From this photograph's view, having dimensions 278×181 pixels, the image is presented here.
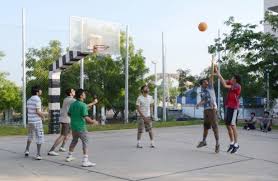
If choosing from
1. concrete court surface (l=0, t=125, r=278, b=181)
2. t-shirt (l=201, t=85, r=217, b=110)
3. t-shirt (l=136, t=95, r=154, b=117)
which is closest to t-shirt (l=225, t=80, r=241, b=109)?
t-shirt (l=201, t=85, r=217, b=110)

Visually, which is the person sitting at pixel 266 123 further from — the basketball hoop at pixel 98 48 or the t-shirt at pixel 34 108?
the t-shirt at pixel 34 108

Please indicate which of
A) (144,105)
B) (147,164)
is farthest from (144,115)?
(147,164)

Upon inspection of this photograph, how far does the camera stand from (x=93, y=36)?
17.6 meters

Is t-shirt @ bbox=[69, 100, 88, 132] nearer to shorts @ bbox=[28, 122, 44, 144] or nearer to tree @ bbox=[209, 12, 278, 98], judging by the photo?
shorts @ bbox=[28, 122, 44, 144]

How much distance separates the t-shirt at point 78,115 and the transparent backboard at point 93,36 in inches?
307

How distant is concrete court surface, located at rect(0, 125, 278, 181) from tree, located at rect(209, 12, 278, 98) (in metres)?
12.4

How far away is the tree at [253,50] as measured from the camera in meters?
24.0

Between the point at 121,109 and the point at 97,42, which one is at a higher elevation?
the point at 97,42

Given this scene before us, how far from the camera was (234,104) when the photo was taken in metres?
10.7

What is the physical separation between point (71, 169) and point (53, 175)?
58cm

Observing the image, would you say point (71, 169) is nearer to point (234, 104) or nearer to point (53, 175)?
point (53, 175)

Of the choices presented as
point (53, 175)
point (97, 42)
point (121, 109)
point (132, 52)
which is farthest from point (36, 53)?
point (53, 175)

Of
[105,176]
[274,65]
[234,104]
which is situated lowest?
[105,176]

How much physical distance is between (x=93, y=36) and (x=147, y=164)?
9.68 meters
